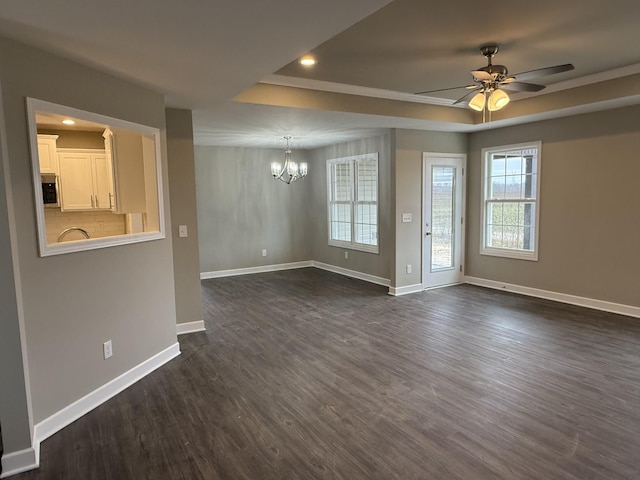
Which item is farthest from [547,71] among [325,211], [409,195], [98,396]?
[325,211]

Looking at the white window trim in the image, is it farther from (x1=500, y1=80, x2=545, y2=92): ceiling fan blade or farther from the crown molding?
(x1=500, y1=80, x2=545, y2=92): ceiling fan blade

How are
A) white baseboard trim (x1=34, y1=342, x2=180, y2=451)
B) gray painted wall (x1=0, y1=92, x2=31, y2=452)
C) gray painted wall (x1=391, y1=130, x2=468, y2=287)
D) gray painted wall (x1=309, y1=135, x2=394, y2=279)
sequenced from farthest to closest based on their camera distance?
1. gray painted wall (x1=309, y1=135, x2=394, y2=279)
2. gray painted wall (x1=391, y1=130, x2=468, y2=287)
3. white baseboard trim (x1=34, y1=342, x2=180, y2=451)
4. gray painted wall (x1=0, y1=92, x2=31, y2=452)

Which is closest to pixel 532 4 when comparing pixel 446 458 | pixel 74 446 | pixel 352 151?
pixel 446 458

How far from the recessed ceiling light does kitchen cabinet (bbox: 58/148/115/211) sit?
274 cm

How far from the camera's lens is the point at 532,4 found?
8.87ft

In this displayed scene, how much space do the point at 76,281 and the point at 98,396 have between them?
909 millimetres

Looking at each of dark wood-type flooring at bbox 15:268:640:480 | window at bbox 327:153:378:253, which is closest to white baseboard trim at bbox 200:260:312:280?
window at bbox 327:153:378:253

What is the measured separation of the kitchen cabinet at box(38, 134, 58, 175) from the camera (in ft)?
15.0

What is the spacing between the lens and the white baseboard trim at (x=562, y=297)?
4.97m

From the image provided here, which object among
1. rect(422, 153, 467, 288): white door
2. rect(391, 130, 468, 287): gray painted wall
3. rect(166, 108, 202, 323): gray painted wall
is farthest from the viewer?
rect(422, 153, 467, 288): white door

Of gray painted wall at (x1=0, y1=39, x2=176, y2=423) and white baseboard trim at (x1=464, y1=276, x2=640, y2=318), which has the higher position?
gray painted wall at (x1=0, y1=39, x2=176, y2=423)

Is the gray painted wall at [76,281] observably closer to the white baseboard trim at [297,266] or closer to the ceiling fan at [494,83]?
the ceiling fan at [494,83]

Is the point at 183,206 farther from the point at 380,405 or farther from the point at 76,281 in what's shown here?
the point at 380,405

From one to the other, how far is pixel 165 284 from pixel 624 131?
218 inches
